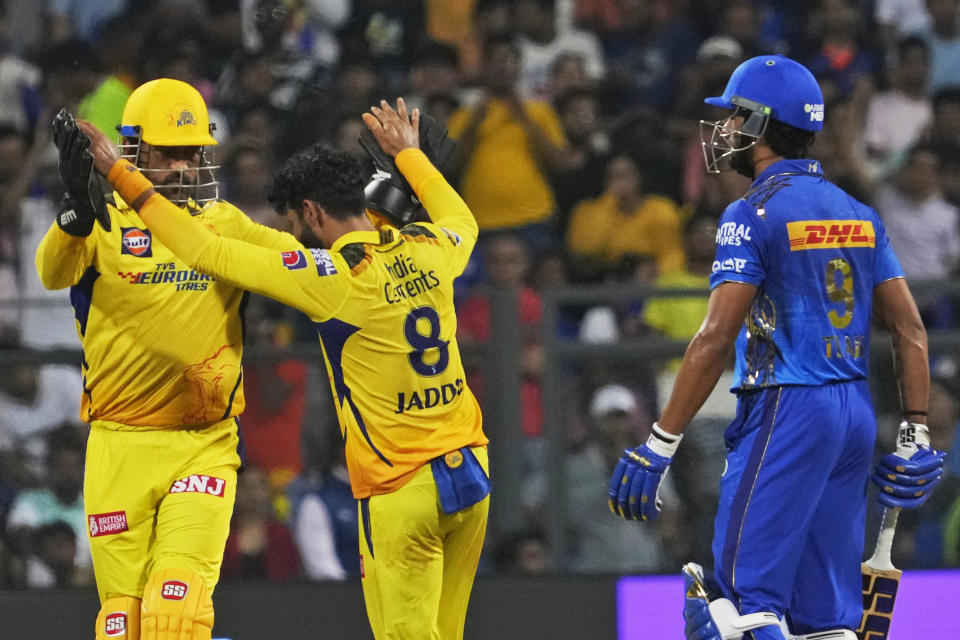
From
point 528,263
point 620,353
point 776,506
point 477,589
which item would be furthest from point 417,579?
point 528,263

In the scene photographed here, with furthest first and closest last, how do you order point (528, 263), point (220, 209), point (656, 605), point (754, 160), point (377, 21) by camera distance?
point (377, 21), point (528, 263), point (656, 605), point (220, 209), point (754, 160)

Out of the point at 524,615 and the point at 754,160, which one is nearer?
the point at 754,160

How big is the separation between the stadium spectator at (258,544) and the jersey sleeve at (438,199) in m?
2.07

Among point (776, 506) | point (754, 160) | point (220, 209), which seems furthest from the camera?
point (220, 209)

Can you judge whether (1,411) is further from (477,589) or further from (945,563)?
(945,563)

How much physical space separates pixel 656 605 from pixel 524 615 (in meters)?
0.62

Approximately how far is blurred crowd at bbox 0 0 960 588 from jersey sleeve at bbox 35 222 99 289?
6.29 ft

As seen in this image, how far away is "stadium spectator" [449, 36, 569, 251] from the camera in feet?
30.4

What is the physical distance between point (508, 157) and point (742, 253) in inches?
190

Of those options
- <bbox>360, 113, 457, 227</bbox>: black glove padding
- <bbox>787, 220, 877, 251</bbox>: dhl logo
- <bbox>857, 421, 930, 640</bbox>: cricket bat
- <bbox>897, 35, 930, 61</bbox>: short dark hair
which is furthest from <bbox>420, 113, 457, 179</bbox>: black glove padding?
<bbox>897, 35, 930, 61</bbox>: short dark hair

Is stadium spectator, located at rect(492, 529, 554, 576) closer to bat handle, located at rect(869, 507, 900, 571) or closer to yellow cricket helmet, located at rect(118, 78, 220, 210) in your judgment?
bat handle, located at rect(869, 507, 900, 571)

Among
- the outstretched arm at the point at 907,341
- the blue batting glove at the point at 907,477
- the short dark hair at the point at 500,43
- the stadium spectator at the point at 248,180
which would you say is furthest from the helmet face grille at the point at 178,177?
the short dark hair at the point at 500,43

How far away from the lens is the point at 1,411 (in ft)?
23.0

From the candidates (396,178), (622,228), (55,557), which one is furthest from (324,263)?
(622,228)
